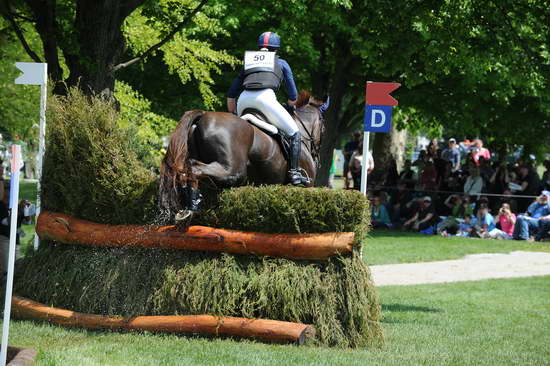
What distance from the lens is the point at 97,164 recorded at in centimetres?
930

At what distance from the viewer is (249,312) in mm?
8484

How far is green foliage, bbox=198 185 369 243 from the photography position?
8.59 metres

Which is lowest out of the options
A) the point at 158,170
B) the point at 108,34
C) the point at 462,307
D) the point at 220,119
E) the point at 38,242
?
the point at 462,307

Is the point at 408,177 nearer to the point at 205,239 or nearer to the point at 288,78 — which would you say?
the point at 288,78

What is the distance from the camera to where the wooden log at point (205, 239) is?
8.52 meters

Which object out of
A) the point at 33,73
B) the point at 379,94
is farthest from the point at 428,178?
the point at 33,73

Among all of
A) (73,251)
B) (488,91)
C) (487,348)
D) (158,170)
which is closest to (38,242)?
(73,251)

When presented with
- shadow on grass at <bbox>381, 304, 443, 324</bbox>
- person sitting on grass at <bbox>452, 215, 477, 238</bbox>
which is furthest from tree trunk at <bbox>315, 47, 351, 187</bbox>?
shadow on grass at <bbox>381, 304, 443, 324</bbox>

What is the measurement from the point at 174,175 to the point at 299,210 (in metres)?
1.32

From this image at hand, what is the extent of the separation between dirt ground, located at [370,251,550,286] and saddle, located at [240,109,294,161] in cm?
557

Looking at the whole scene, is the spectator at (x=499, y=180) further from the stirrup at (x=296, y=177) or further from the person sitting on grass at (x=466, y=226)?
the stirrup at (x=296, y=177)

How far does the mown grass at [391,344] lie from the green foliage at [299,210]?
1225 mm

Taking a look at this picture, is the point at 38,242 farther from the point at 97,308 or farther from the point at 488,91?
the point at 488,91

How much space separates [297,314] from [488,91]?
18459mm
